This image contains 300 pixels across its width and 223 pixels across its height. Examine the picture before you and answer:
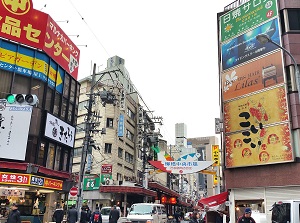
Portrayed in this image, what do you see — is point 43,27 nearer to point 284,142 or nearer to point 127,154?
point 284,142

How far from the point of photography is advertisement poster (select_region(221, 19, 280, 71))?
21.0 m

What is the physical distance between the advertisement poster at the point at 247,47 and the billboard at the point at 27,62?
13.7 meters

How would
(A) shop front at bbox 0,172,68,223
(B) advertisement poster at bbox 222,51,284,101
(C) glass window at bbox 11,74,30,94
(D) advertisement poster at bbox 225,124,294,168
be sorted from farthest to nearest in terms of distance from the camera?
(C) glass window at bbox 11,74,30,94, (A) shop front at bbox 0,172,68,223, (B) advertisement poster at bbox 222,51,284,101, (D) advertisement poster at bbox 225,124,294,168

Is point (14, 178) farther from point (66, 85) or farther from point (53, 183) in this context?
point (66, 85)

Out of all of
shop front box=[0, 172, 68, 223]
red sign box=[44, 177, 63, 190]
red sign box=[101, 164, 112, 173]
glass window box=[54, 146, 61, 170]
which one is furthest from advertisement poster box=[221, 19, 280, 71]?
red sign box=[101, 164, 112, 173]

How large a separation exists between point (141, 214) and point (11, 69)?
1395cm

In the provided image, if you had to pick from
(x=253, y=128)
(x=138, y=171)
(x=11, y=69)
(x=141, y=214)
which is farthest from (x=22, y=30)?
(x=138, y=171)

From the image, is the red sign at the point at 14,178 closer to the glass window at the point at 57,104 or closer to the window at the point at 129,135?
the glass window at the point at 57,104

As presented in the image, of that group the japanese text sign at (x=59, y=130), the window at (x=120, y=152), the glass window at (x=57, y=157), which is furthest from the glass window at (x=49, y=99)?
the window at (x=120, y=152)

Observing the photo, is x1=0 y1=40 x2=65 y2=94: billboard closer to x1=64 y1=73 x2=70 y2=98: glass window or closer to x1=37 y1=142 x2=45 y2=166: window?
x1=64 y1=73 x2=70 y2=98: glass window

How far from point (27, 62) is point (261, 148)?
17.8 meters

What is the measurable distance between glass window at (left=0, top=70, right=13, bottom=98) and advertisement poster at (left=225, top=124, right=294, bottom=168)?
15992mm

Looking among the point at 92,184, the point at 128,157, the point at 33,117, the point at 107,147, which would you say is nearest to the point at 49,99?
the point at 33,117

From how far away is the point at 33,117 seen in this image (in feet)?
75.4
